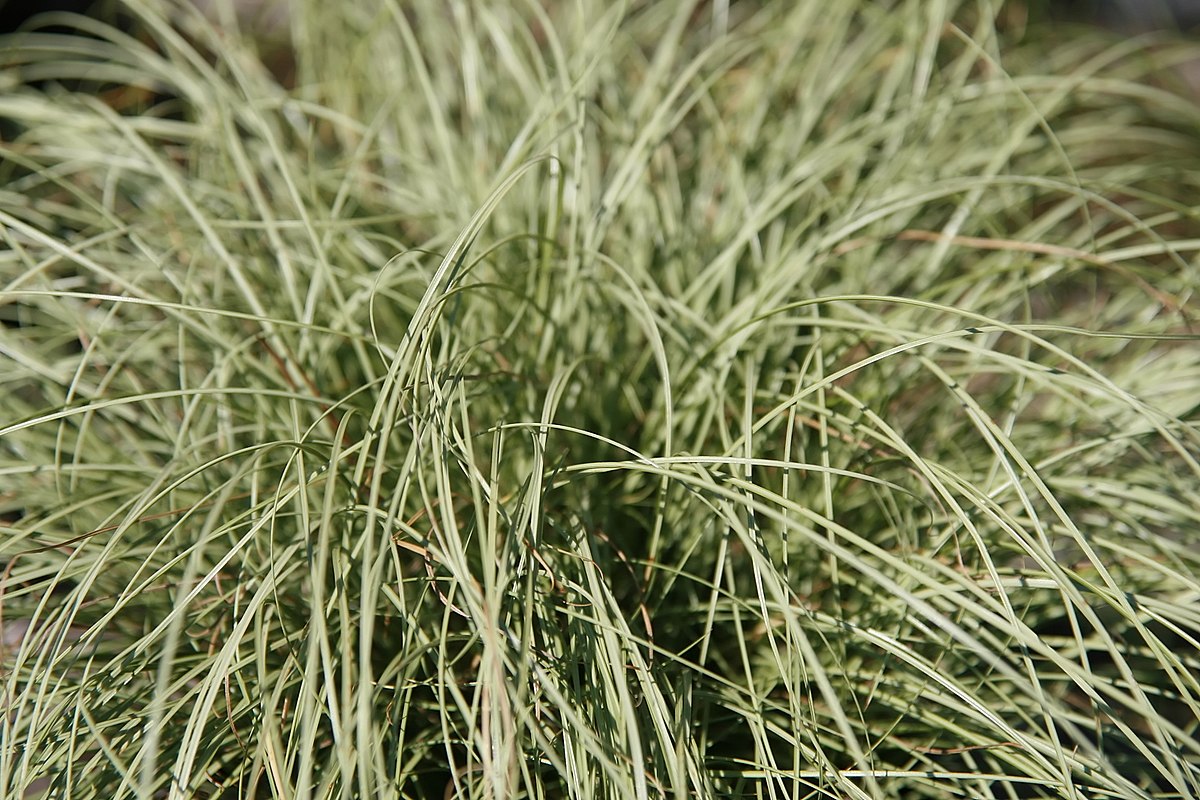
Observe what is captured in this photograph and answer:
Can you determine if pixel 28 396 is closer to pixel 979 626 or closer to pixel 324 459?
pixel 324 459

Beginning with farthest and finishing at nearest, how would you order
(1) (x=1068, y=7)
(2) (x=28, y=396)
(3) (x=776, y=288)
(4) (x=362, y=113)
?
(1) (x=1068, y=7) → (4) (x=362, y=113) → (2) (x=28, y=396) → (3) (x=776, y=288)

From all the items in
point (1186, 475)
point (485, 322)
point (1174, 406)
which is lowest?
point (1186, 475)

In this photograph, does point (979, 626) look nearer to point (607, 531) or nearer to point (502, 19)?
point (607, 531)

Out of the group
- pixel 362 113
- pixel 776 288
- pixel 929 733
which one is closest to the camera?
pixel 929 733

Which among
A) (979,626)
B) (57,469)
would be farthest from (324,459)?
(979,626)

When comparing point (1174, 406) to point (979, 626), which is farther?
point (1174, 406)

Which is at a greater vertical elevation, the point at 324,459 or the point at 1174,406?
the point at 324,459
